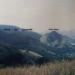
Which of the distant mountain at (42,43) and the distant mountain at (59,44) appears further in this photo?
the distant mountain at (59,44)

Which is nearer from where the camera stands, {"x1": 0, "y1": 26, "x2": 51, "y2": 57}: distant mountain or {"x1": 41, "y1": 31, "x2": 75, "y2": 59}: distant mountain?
{"x1": 0, "y1": 26, "x2": 51, "y2": 57}: distant mountain

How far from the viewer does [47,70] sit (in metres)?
1.98

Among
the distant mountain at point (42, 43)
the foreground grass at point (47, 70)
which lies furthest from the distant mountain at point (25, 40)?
the foreground grass at point (47, 70)

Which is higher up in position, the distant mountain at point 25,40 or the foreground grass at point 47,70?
the distant mountain at point 25,40

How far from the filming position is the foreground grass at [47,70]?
6.20 ft

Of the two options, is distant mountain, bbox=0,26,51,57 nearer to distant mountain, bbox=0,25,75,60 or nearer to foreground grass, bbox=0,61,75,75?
distant mountain, bbox=0,25,75,60

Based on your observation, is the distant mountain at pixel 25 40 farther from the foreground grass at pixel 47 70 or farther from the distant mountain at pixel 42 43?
the foreground grass at pixel 47 70

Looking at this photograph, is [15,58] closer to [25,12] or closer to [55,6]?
[25,12]

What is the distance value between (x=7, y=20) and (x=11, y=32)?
0.41ft

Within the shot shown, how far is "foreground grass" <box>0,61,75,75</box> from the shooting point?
1.89 metres

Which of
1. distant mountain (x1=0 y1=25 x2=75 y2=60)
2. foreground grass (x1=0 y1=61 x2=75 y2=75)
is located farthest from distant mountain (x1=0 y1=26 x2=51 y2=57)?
foreground grass (x1=0 y1=61 x2=75 y2=75)

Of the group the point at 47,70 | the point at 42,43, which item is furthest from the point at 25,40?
the point at 47,70

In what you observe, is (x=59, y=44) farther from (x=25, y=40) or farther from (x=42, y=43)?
(x=25, y=40)

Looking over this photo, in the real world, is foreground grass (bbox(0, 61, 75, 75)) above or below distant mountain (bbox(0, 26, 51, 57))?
below
